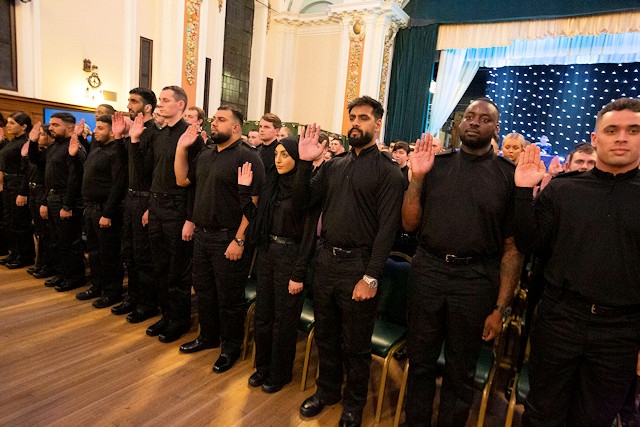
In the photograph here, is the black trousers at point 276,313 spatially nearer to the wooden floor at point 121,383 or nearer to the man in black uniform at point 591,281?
the wooden floor at point 121,383

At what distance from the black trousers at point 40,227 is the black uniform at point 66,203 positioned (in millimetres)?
226

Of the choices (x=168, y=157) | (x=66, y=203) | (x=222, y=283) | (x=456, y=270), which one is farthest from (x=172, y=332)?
(x=456, y=270)

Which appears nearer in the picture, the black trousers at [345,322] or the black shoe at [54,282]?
the black trousers at [345,322]

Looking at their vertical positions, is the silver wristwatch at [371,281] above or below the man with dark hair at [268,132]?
below

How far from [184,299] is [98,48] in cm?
620

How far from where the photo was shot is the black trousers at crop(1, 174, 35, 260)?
4.03m

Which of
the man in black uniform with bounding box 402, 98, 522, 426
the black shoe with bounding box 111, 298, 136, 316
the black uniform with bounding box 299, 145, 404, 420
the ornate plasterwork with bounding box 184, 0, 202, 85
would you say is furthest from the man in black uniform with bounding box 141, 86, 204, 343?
the ornate plasterwork with bounding box 184, 0, 202, 85

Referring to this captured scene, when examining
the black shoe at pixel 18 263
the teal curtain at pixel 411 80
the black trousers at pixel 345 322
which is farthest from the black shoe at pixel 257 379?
the teal curtain at pixel 411 80

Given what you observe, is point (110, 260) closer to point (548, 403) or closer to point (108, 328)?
point (108, 328)

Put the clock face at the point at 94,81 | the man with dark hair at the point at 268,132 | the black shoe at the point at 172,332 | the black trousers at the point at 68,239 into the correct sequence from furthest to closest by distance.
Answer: the clock face at the point at 94,81, the man with dark hair at the point at 268,132, the black trousers at the point at 68,239, the black shoe at the point at 172,332

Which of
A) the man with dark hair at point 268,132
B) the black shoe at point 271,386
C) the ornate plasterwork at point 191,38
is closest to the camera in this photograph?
the black shoe at point 271,386

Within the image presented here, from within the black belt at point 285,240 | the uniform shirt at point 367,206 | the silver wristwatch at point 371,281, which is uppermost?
the uniform shirt at point 367,206

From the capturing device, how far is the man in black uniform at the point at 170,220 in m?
2.74

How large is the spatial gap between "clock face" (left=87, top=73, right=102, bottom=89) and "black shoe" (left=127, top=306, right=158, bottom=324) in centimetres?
556
